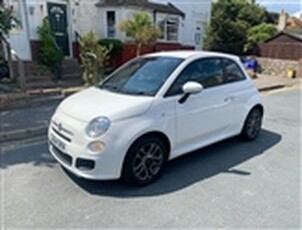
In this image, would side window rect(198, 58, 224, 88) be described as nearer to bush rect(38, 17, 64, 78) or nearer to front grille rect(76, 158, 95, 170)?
front grille rect(76, 158, 95, 170)

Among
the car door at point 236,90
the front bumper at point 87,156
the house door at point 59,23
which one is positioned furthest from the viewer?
the house door at point 59,23

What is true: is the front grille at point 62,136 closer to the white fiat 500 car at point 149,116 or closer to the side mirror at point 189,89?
the white fiat 500 car at point 149,116

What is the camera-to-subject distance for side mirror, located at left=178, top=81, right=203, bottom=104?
13.7 feet

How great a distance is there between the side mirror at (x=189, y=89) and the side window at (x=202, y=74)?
91 mm

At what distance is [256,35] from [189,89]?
57.4 feet

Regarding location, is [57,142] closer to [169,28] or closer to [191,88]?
[191,88]

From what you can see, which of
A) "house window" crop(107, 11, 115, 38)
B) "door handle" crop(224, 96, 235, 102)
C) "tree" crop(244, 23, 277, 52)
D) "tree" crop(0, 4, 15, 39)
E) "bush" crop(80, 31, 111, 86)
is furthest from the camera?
"tree" crop(244, 23, 277, 52)

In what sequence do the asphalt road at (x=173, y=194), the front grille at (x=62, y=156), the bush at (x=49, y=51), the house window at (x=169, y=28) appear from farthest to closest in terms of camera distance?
the house window at (x=169, y=28) → the bush at (x=49, y=51) → the front grille at (x=62, y=156) → the asphalt road at (x=173, y=194)

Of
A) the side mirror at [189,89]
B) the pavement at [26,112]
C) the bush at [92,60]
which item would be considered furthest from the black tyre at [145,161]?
the bush at [92,60]

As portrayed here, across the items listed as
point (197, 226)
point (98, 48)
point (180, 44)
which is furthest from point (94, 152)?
point (180, 44)

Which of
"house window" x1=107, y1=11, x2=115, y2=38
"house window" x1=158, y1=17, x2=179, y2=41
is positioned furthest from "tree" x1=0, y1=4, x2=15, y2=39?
"house window" x1=158, y1=17, x2=179, y2=41

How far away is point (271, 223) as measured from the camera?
320 centimetres

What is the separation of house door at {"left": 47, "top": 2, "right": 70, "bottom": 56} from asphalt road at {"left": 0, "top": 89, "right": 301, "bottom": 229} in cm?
910

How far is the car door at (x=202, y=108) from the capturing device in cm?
423
